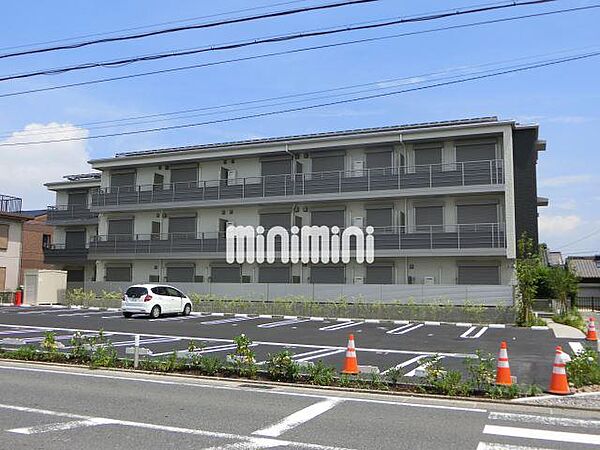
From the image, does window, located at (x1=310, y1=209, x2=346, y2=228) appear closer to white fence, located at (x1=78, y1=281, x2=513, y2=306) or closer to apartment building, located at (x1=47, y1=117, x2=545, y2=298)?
apartment building, located at (x1=47, y1=117, x2=545, y2=298)

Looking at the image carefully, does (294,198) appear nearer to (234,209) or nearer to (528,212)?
(234,209)

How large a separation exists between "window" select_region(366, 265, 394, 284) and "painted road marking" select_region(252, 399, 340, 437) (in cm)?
2329

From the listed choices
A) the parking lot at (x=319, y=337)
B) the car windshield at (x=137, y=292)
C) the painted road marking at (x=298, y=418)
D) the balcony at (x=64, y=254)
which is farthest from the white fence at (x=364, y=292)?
the painted road marking at (x=298, y=418)

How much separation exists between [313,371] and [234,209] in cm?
2633

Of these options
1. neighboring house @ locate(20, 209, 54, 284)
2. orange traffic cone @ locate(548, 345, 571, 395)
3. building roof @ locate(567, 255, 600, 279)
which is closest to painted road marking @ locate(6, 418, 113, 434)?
orange traffic cone @ locate(548, 345, 571, 395)

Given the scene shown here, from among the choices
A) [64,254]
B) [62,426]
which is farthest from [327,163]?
[62,426]

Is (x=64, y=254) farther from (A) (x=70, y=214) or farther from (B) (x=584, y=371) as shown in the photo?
(B) (x=584, y=371)

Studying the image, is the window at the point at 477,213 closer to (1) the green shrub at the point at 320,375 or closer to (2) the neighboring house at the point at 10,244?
(1) the green shrub at the point at 320,375

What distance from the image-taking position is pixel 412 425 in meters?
7.00

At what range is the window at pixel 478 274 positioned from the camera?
29.7 m

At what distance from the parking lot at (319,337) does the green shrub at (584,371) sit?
537 millimetres

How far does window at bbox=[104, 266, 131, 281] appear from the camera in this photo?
3866 centimetres

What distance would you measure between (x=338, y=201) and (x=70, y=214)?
22544mm

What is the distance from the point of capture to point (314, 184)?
32812 millimetres
